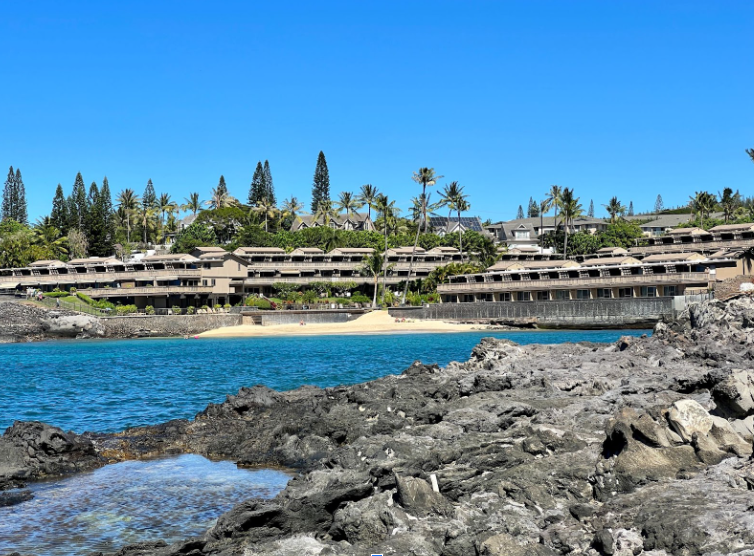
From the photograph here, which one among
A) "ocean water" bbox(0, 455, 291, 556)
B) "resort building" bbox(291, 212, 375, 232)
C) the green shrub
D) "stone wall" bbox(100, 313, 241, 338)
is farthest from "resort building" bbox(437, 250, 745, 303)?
"ocean water" bbox(0, 455, 291, 556)

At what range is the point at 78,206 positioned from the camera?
135625 millimetres

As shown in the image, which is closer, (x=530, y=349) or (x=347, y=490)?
(x=347, y=490)


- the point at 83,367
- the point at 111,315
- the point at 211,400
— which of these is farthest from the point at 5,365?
the point at 111,315

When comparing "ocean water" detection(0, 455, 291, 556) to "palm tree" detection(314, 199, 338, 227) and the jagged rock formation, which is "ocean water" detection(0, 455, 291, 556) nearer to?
the jagged rock formation

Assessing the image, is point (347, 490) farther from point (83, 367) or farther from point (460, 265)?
point (460, 265)

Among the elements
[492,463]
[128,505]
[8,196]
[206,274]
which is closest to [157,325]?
[206,274]

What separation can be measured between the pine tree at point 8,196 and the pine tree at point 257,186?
4503 centimetres

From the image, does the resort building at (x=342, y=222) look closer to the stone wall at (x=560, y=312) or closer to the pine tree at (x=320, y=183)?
the pine tree at (x=320, y=183)

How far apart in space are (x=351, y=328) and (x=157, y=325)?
19668mm

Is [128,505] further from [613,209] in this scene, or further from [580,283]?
[613,209]

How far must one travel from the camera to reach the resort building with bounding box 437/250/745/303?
7381 cm

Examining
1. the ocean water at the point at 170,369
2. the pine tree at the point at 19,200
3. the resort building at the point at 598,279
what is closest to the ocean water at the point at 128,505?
the ocean water at the point at 170,369

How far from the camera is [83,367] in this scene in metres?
46.4

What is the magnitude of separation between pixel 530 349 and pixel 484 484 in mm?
20882
